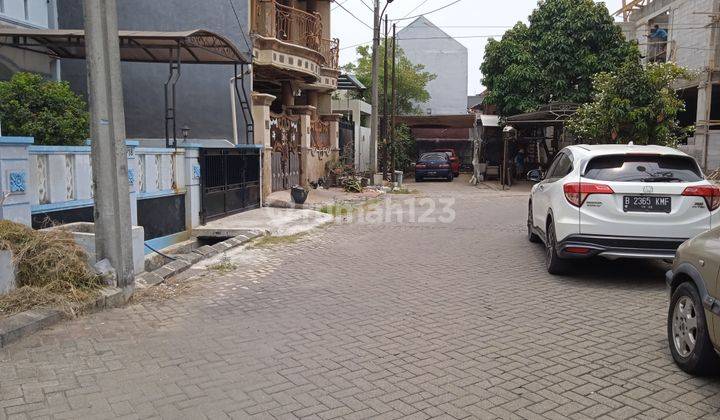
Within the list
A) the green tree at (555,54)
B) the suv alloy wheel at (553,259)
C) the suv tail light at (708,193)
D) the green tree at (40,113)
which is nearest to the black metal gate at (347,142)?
the green tree at (555,54)

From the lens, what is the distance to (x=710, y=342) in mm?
3928

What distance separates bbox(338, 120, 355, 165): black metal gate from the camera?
2366 cm

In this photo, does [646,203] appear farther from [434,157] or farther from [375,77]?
[434,157]

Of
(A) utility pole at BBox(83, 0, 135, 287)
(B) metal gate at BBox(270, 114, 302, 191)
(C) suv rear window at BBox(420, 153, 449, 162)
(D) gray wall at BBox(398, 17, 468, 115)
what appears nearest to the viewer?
(A) utility pole at BBox(83, 0, 135, 287)

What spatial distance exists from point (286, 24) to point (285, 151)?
13.6 feet

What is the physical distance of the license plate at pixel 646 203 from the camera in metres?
6.71

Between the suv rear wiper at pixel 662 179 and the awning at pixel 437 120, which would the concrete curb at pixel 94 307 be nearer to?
the suv rear wiper at pixel 662 179

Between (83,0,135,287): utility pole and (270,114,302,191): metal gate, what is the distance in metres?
10.2

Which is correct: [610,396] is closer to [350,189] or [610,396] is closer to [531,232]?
[531,232]

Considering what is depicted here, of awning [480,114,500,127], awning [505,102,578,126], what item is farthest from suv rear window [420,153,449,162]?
awning [505,102,578,126]

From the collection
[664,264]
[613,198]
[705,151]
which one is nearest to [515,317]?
[613,198]

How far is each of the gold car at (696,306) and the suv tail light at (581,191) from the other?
236 centimetres

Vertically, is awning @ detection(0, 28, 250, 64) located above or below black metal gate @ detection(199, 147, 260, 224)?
above

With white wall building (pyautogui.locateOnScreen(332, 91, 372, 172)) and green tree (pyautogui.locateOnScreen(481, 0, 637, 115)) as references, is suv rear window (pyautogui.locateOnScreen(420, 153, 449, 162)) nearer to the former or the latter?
white wall building (pyautogui.locateOnScreen(332, 91, 372, 172))
